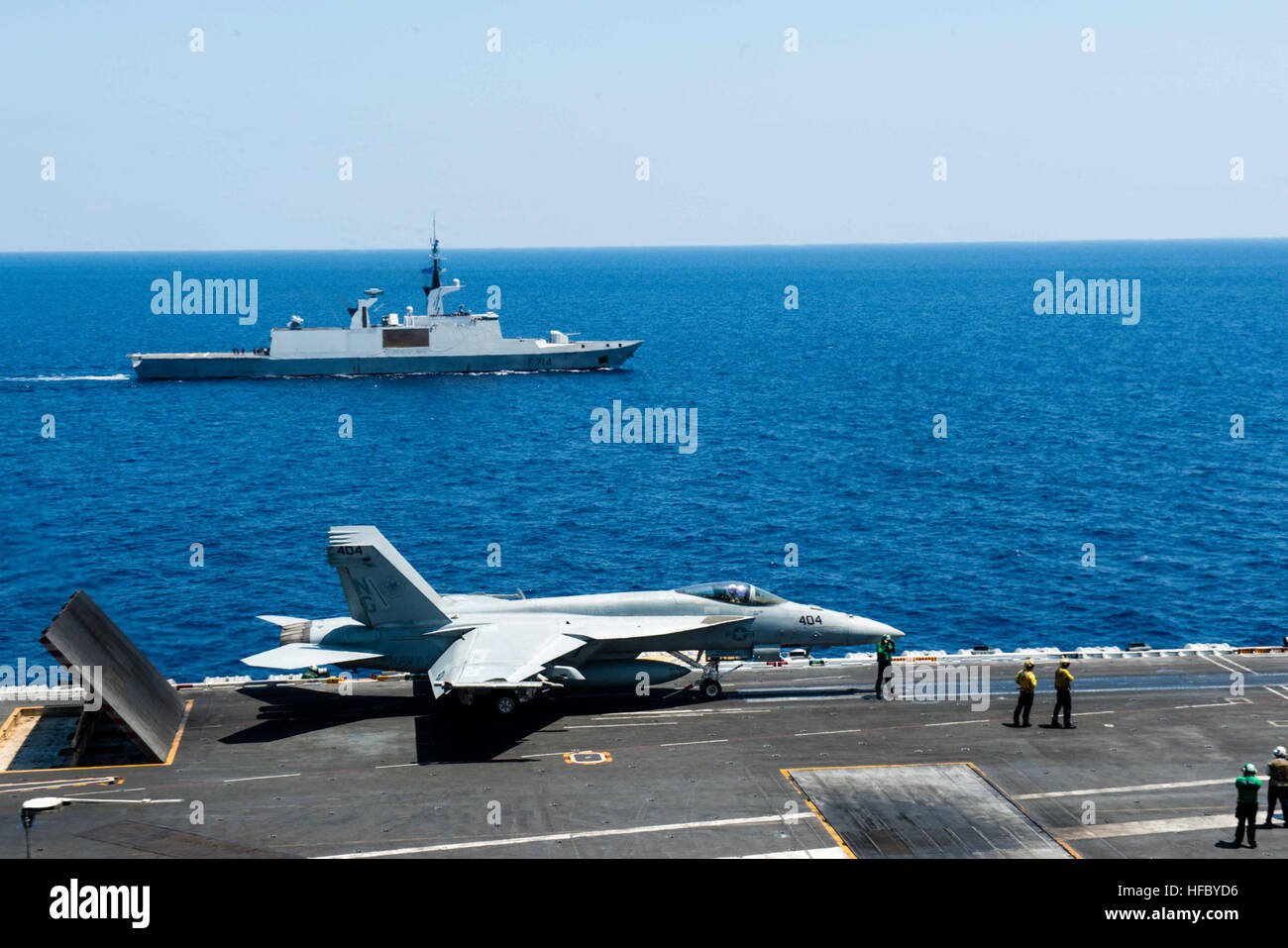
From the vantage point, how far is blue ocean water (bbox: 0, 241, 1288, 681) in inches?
2422

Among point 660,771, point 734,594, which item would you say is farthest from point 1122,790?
point 734,594

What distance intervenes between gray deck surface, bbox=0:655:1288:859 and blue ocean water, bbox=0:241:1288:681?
17.4m

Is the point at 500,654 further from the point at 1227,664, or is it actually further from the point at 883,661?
the point at 1227,664

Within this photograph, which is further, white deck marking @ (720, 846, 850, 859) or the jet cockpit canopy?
the jet cockpit canopy

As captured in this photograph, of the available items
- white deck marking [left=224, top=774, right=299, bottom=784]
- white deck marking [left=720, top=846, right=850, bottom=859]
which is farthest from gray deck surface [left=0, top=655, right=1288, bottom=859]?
white deck marking [left=720, top=846, right=850, bottom=859]

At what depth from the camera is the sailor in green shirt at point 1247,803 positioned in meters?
25.2

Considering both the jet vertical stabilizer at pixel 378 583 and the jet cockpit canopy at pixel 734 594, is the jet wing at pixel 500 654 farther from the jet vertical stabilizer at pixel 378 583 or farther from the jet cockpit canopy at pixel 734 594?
the jet cockpit canopy at pixel 734 594

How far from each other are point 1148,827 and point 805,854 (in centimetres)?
843

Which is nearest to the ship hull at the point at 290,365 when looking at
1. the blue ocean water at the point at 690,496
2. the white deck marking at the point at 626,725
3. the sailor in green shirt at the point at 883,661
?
the blue ocean water at the point at 690,496

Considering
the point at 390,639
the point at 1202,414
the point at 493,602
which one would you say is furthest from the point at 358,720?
the point at 1202,414

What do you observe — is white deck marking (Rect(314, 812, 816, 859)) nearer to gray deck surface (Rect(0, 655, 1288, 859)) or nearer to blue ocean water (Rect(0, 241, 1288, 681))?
gray deck surface (Rect(0, 655, 1288, 859))

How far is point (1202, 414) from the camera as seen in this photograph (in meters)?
113

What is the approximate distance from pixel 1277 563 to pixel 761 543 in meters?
29.2
